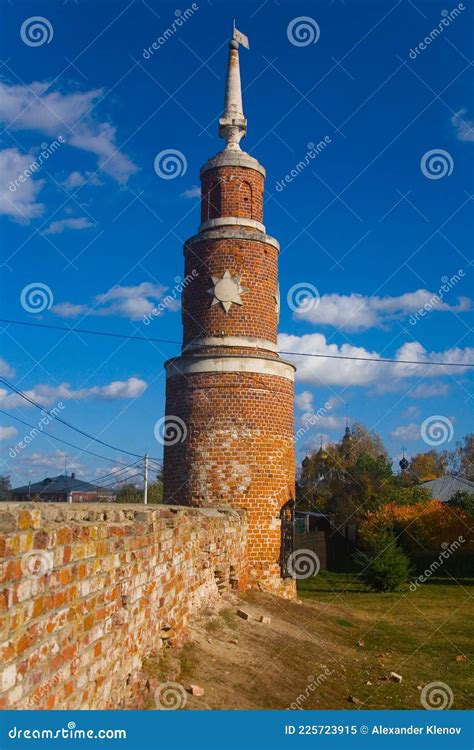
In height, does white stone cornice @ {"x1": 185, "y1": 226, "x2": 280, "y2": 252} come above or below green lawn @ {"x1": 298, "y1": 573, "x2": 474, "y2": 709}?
above

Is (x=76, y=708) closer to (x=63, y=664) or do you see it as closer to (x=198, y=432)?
(x=63, y=664)

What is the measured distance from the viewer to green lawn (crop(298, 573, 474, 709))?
929 centimetres

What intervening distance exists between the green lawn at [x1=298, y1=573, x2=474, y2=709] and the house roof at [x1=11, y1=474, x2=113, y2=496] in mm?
39561

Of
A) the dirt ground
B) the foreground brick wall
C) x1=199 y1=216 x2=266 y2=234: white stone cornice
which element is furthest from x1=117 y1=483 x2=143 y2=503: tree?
the foreground brick wall

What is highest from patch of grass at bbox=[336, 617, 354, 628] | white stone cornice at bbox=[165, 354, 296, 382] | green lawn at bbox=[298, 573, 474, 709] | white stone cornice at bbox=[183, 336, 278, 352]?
white stone cornice at bbox=[183, 336, 278, 352]

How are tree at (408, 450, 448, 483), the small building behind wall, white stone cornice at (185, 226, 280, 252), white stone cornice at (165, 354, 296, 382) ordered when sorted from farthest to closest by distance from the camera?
1. tree at (408, 450, 448, 483)
2. the small building behind wall
3. white stone cornice at (185, 226, 280, 252)
4. white stone cornice at (165, 354, 296, 382)

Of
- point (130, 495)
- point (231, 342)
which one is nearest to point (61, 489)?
point (130, 495)

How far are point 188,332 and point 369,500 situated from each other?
22.3 metres

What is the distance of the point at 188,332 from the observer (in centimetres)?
1588

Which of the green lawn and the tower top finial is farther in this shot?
the tower top finial

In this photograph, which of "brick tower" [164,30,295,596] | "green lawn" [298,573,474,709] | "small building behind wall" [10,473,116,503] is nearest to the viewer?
"green lawn" [298,573,474,709]

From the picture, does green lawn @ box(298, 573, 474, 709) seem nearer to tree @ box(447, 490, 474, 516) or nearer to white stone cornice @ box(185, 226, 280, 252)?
tree @ box(447, 490, 474, 516)

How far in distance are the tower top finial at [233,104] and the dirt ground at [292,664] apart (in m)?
11.5

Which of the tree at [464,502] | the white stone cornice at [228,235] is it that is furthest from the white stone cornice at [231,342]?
the tree at [464,502]
